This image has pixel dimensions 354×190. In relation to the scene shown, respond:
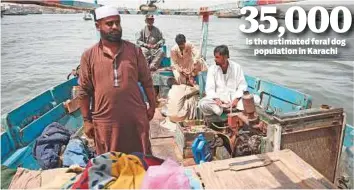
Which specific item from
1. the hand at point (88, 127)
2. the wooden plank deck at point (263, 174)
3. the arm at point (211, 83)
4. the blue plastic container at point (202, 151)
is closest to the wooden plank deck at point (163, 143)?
the blue plastic container at point (202, 151)

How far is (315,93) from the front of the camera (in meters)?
10.7

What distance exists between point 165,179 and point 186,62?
394 cm

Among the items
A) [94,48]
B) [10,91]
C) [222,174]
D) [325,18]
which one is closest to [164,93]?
[325,18]

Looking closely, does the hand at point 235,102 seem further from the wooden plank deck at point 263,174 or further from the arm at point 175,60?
the wooden plank deck at point 263,174

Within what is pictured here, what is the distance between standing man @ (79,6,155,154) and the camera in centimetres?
240

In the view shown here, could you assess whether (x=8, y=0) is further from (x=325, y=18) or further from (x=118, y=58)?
(x=325, y=18)

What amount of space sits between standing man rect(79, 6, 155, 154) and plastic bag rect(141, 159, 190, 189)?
1.08 metres

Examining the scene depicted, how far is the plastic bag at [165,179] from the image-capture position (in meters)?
1.43

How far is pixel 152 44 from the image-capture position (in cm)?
665

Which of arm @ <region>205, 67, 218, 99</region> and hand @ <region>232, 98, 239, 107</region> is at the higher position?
arm @ <region>205, 67, 218, 99</region>

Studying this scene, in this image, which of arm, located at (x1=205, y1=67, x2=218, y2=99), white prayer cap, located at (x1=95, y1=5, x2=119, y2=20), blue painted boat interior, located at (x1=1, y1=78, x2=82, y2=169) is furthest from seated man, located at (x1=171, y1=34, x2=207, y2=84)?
white prayer cap, located at (x1=95, y1=5, x2=119, y2=20)

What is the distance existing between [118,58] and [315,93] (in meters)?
9.82

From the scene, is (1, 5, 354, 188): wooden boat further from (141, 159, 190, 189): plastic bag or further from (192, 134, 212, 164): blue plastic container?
(141, 159, 190, 189): plastic bag

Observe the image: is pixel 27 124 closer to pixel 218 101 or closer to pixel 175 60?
pixel 218 101
